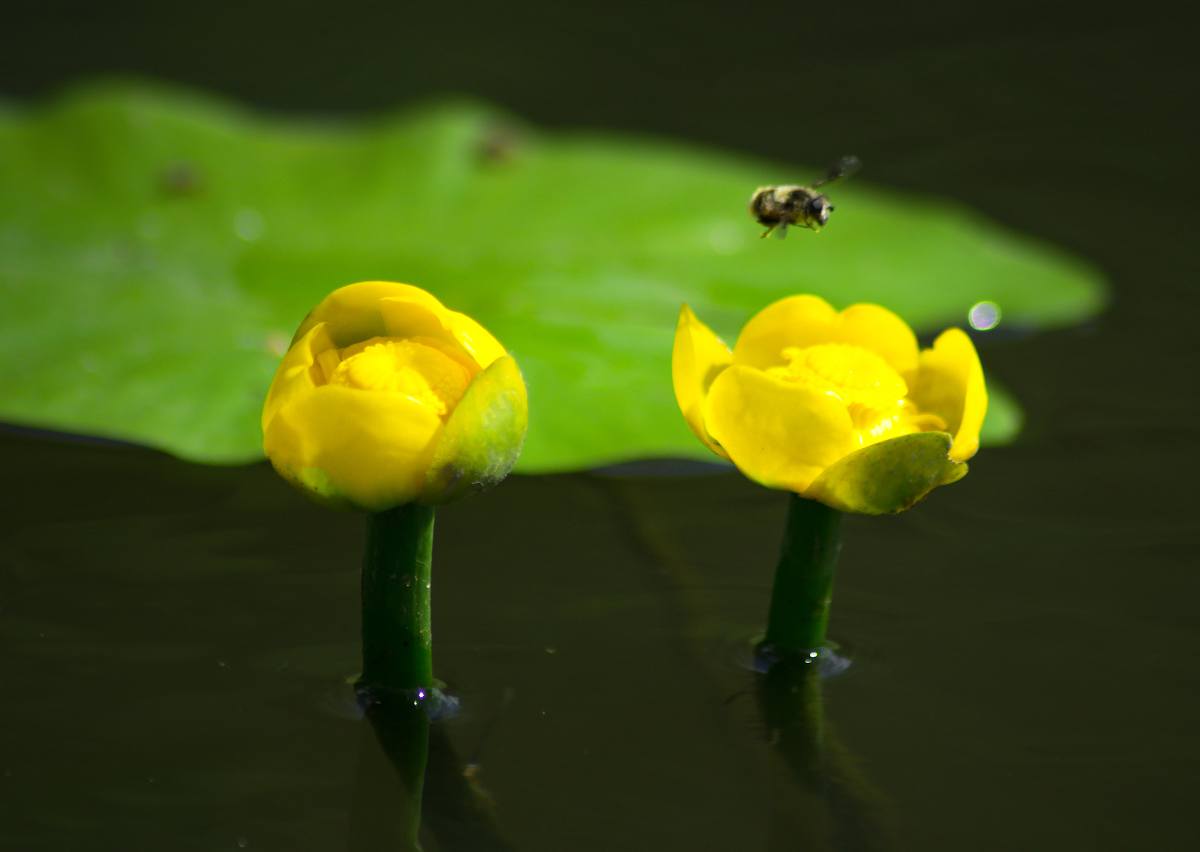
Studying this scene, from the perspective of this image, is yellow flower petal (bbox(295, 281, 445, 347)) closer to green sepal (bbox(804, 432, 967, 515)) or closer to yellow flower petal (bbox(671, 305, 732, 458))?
yellow flower petal (bbox(671, 305, 732, 458))

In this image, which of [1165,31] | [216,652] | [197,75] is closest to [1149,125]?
[1165,31]

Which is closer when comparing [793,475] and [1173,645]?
[793,475]

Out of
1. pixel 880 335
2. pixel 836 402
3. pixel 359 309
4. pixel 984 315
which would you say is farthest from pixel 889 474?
pixel 984 315

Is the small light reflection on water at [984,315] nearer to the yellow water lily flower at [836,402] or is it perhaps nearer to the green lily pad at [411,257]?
the green lily pad at [411,257]

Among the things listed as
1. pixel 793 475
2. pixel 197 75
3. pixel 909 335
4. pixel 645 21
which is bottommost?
pixel 793 475

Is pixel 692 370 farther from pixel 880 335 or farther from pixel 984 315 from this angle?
pixel 984 315

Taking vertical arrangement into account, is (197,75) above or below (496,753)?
above

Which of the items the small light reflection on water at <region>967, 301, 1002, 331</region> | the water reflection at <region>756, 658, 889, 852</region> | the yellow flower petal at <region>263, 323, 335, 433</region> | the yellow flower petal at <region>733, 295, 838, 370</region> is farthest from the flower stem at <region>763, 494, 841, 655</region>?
the small light reflection on water at <region>967, 301, 1002, 331</region>

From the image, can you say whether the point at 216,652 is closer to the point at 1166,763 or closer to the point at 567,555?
the point at 567,555
